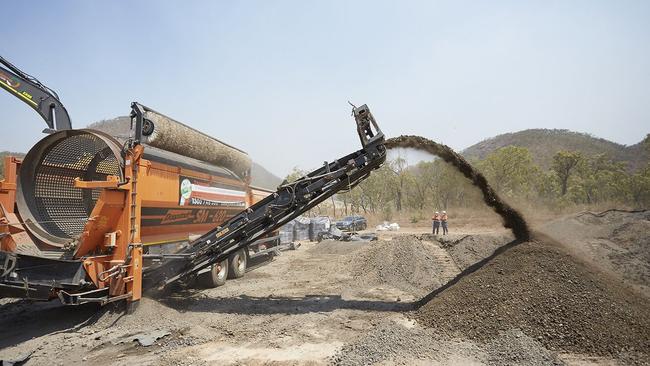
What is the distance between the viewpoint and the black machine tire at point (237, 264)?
10184 millimetres

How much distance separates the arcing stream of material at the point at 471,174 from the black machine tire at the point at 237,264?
219 inches

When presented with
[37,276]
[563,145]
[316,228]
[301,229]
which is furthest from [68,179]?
[563,145]

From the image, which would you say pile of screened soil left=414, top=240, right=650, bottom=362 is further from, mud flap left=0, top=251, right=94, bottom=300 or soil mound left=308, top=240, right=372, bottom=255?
soil mound left=308, top=240, right=372, bottom=255

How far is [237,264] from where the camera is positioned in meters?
10.5

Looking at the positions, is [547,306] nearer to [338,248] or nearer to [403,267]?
[403,267]

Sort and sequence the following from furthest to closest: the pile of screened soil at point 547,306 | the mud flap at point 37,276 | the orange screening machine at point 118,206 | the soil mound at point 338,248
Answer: the soil mound at point 338,248, the orange screening machine at point 118,206, the mud flap at point 37,276, the pile of screened soil at point 547,306

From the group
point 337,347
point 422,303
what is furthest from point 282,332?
point 422,303

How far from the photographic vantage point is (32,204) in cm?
672

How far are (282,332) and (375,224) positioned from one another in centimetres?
3087

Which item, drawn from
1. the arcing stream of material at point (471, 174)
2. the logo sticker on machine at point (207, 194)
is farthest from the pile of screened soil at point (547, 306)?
the logo sticker on machine at point (207, 194)

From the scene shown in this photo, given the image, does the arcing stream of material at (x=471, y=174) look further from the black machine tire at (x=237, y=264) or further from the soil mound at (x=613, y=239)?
the black machine tire at (x=237, y=264)

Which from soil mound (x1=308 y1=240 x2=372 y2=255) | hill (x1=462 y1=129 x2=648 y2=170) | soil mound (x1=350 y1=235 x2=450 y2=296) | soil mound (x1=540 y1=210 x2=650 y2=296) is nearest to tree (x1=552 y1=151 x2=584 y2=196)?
hill (x1=462 y1=129 x2=648 y2=170)

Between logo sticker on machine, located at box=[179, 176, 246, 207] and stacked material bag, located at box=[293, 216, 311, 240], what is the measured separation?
431 inches

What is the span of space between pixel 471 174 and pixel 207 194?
6.10 m
